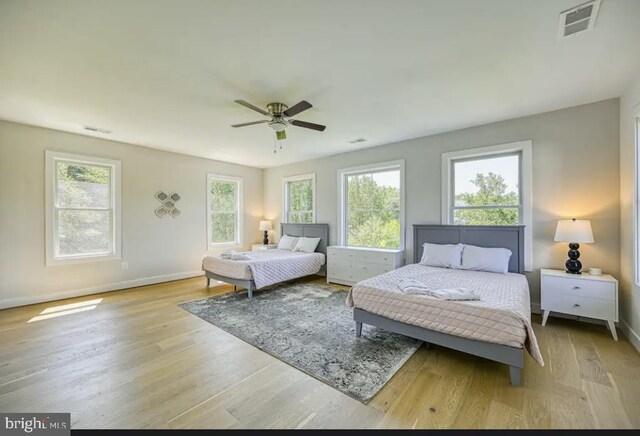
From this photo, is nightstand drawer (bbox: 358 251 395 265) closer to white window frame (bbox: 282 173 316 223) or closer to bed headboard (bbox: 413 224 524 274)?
bed headboard (bbox: 413 224 524 274)

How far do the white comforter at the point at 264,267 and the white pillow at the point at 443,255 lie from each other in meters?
2.18

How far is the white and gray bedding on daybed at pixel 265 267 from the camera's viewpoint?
4.22 m

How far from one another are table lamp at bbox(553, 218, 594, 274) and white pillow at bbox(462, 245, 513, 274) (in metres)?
0.59

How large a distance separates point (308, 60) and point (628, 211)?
12.1 ft

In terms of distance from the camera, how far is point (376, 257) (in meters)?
4.70

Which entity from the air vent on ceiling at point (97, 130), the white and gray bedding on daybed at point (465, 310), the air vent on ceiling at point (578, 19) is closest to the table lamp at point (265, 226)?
the air vent on ceiling at point (97, 130)

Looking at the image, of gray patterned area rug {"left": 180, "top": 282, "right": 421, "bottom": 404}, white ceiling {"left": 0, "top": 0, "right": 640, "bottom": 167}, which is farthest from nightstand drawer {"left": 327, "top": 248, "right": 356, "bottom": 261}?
white ceiling {"left": 0, "top": 0, "right": 640, "bottom": 167}

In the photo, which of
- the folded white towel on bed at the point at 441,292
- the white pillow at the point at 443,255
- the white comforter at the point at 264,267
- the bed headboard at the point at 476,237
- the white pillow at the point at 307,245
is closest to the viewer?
the folded white towel on bed at the point at 441,292

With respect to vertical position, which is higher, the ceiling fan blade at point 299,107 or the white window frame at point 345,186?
the ceiling fan blade at point 299,107

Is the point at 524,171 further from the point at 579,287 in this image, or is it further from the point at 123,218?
the point at 123,218

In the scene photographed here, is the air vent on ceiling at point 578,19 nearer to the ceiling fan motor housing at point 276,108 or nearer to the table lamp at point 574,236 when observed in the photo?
the table lamp at point 574,236

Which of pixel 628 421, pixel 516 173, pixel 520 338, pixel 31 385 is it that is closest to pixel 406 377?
pixel 520 338

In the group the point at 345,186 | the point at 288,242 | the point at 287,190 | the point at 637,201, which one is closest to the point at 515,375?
Answer: the point at 637,201

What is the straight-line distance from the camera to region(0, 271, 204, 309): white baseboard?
12.6 ft
